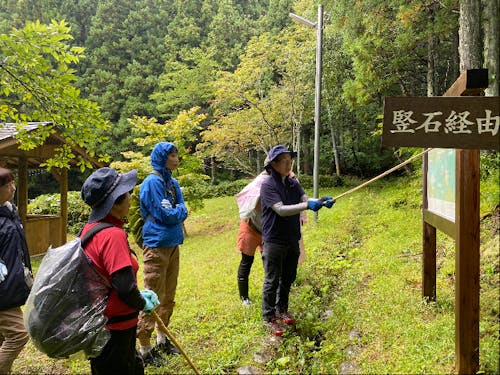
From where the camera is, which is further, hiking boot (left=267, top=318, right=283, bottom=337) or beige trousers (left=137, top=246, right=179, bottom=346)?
hiking boot (left=267, top=318, right=283, bottom=337)

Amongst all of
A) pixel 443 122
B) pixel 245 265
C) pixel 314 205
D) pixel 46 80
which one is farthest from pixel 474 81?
pixel 46 80

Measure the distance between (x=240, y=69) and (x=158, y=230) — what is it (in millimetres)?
14588

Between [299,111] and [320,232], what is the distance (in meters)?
9.61

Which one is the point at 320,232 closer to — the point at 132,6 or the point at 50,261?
the point at 50,261

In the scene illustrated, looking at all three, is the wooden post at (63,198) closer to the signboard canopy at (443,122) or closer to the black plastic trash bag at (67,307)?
the black plastic trash bag at (67,307)

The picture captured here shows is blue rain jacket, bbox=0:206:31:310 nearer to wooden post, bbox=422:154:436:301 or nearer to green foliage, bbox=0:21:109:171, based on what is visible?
green foliage, bbox=0:21:109:171

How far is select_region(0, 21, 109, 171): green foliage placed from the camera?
3531mm

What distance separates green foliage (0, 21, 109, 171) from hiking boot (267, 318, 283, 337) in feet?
9.42

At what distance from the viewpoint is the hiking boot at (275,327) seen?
3713mm

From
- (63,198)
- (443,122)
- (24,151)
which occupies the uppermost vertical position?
(24,151)

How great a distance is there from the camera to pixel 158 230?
3.35 metres

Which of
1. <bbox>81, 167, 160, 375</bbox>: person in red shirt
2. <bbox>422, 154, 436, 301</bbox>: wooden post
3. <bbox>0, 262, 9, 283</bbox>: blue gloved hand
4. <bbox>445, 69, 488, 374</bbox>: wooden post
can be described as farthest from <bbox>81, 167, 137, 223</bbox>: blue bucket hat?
<bbox>422, 154, 436, 301</bbox>: wooden post

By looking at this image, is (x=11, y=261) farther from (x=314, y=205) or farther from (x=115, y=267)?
(x=314, y=205)

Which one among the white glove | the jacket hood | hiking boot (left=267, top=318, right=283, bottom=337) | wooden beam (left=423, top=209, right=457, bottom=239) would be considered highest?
the jacket hood
